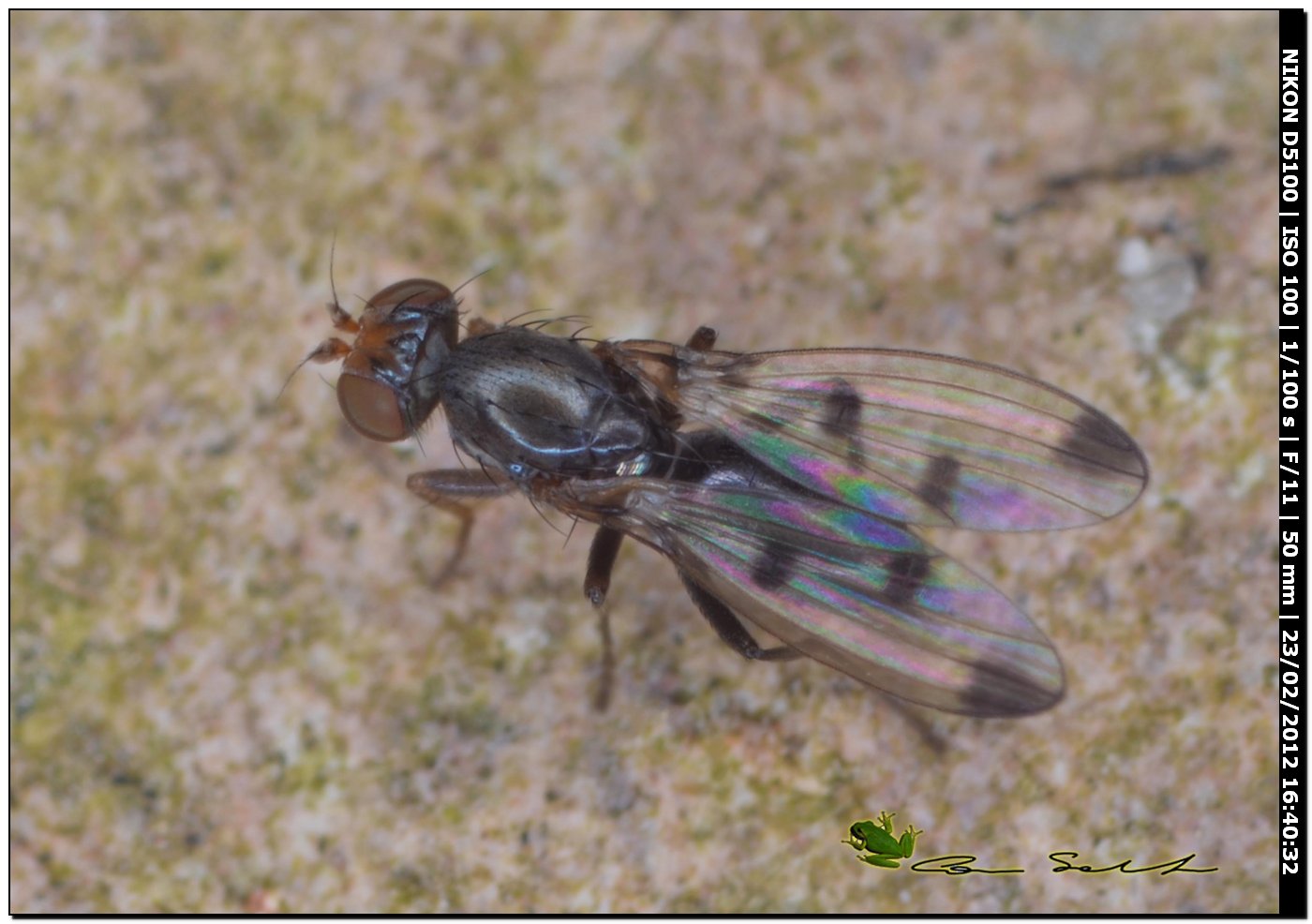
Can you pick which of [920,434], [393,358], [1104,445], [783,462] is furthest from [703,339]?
[1104,445]

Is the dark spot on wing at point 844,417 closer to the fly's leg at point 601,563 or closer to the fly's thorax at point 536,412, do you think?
the fly's thorax at point 536,412

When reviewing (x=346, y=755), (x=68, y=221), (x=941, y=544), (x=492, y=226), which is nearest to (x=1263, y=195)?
(x=941, y=544)

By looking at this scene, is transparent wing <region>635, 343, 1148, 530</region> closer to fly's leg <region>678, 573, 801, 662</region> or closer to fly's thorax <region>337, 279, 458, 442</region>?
fly's leg <region>678, 573, 801, 662</region>

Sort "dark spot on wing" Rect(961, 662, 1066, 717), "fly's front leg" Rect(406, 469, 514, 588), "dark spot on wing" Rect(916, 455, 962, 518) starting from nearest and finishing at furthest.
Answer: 1. "dark spot on wing" Rect(961, 662, 1066, 717)
2. "dark spot on wing" Rect(916, 455, 962, 518)
3. "fly's front leg" Rect(406, 469, 514, 588)

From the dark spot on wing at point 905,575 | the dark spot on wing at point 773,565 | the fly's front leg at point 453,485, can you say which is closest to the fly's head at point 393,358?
the fly's front leg at point 453,485

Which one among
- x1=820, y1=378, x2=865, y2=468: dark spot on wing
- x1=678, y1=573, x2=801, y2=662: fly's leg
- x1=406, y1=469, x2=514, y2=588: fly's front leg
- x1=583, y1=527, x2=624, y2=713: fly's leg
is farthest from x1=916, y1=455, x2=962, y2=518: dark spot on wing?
x1=406, y1=469, x2=514, y2=588: fly's front leg

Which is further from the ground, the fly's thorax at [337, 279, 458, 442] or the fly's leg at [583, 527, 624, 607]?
the fly's thorax at [337, 279, 458, 442]

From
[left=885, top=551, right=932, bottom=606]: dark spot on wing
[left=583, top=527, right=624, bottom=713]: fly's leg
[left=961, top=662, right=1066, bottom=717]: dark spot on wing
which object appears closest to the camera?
[left=961, top=662, right=1066, bottom=717]: dark spot on wing
